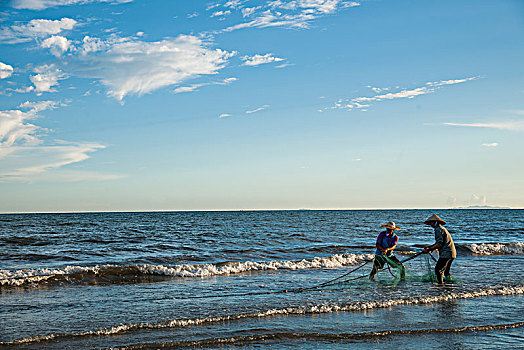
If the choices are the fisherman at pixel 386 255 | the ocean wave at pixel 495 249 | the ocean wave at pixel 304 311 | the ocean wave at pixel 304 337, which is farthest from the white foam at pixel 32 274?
the ocean wave at pixel 495 249

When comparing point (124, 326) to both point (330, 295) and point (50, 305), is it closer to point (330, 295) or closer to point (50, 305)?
point (50, 305)

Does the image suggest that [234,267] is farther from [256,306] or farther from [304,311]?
[304,311]

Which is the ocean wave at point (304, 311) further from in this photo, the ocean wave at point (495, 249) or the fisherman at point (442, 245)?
the ocean wave at point (495, 249)

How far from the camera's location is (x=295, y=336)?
7.79m

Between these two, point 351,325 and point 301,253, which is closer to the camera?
point 351,325

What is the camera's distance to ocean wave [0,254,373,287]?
46.2 ft

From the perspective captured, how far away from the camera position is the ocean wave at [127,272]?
554 inches

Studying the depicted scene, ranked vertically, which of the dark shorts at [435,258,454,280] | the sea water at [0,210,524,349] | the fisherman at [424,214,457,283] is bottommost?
the sea water at [0,210,524,349]

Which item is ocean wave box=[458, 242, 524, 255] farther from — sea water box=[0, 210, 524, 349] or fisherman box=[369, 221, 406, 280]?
fisherman box=[369, 221, 406, 280]

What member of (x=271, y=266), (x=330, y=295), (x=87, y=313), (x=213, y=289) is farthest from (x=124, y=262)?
(x=330, y=295)

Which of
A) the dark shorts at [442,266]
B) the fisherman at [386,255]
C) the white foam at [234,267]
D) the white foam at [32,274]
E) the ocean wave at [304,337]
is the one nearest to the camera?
the ocean wave at [304,337]

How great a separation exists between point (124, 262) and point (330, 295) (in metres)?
10.3

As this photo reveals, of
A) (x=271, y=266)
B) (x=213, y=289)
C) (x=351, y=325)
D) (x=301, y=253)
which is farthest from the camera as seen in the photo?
(x=301, y=253)

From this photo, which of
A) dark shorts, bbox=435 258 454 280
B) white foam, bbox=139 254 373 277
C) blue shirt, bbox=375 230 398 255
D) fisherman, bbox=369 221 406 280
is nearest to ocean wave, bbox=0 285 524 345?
dark shorts, bbox=435 258 454 280
